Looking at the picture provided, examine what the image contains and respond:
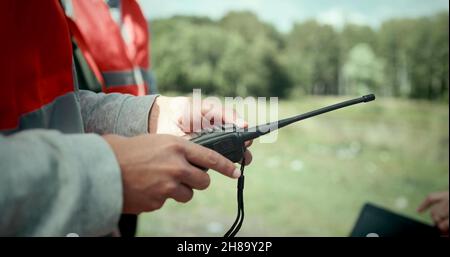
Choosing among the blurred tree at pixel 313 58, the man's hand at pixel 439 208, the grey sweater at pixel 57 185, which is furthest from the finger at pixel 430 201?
the grey sweater at pixel 57 185

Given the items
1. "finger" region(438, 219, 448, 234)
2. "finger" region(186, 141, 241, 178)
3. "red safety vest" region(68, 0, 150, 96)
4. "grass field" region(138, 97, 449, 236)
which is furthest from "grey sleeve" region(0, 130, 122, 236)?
"grass field" region(138, 97, 449, 236)

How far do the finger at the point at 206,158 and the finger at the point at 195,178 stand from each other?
1 cm

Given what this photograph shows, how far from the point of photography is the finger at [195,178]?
0.55 meters

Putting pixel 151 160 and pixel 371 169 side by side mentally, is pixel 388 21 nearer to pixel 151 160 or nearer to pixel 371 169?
pixel 371 169

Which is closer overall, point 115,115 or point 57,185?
point 57,185

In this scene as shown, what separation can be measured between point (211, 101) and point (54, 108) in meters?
0.25

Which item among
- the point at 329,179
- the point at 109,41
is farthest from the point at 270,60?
the point at 329,179

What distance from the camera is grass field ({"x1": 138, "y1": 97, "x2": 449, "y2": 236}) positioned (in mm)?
2283

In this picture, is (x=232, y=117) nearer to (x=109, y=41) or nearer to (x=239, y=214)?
(x=239, y=214)

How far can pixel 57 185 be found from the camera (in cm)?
48

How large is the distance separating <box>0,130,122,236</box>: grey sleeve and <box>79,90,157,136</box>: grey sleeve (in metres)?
0.20

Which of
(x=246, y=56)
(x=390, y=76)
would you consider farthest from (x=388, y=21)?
(x=246, y=56)

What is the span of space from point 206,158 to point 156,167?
0.07 metres

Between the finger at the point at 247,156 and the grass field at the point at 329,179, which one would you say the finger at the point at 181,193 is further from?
the grass field at the point at 329,179
